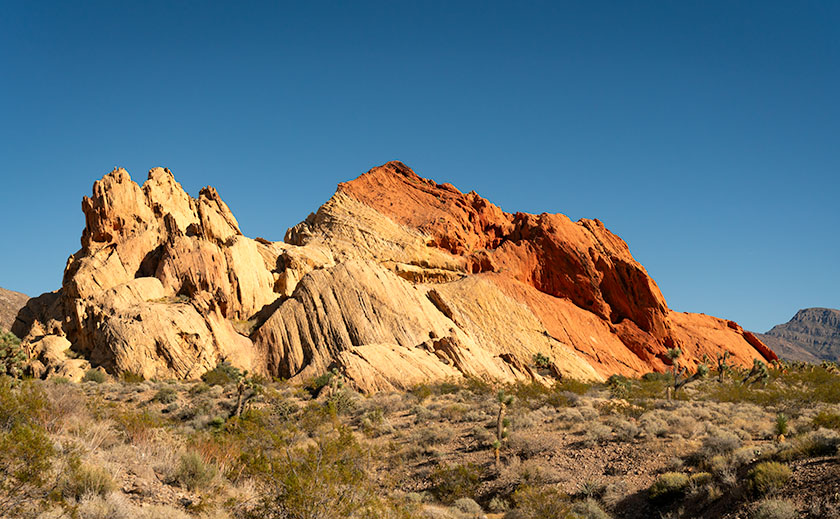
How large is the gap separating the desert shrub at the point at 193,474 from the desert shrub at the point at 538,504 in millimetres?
7927

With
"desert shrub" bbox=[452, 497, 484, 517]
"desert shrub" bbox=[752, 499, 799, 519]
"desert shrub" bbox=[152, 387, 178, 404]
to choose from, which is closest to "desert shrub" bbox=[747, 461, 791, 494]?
"desert shrub" bbox=[752, 499, 799, 519]

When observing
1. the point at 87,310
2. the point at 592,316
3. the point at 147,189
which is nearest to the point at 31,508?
the point at 87,310

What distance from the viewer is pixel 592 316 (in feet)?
221

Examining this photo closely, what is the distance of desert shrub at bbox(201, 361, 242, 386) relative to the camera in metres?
37.9

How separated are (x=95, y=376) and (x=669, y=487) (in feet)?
112

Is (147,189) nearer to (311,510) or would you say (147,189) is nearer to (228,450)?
(228,450)

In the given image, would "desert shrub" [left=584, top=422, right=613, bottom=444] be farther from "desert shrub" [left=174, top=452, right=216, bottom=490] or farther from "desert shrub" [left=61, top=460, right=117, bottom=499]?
"desert shrub" [left=61, top=460, right=117, bottom=499]

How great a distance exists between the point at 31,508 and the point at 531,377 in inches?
1554

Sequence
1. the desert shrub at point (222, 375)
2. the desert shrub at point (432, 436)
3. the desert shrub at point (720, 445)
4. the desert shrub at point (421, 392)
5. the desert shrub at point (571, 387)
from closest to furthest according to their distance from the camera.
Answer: the desert shrub at point (720, 445)
the desert shrub at point (432, 436)
the desert shrub at point (421, 392)
the desert shrub at point (222, 375)
the desert shrub at point (571, 387)

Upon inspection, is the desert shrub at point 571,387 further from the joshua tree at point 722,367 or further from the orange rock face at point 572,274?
the joshua tree at point 722,367

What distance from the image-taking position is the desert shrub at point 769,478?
12.9 meters

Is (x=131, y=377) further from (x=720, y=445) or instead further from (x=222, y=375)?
(x=720, y=445)

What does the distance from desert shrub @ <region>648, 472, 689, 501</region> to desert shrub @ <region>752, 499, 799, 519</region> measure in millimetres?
3217

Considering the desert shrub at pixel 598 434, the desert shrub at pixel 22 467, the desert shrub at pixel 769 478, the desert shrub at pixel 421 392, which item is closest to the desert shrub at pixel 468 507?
the desert shrub at pixel 598 434
